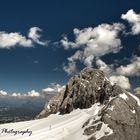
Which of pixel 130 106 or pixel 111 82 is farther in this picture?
pixel 111 82

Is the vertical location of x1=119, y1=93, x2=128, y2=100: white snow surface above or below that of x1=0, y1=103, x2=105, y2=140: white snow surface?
above

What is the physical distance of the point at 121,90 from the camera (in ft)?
545

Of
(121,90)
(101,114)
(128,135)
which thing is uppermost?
(121,90)

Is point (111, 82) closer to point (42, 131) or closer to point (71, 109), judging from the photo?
point (71, 109)

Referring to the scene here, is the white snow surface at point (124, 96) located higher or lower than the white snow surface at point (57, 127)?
higher

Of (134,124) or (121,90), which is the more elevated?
(121,90)

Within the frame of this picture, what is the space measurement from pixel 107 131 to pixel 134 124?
1519 cm

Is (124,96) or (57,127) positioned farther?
(124,96)

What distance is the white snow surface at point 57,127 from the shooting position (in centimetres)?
14488

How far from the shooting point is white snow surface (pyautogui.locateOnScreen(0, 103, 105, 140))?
145m

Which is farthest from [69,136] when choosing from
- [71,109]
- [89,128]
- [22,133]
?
[71,109]

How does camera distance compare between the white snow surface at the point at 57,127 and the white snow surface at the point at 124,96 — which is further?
the white snow surface at the point at 124,96

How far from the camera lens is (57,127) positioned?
158m

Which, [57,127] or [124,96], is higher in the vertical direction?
[124,96]
